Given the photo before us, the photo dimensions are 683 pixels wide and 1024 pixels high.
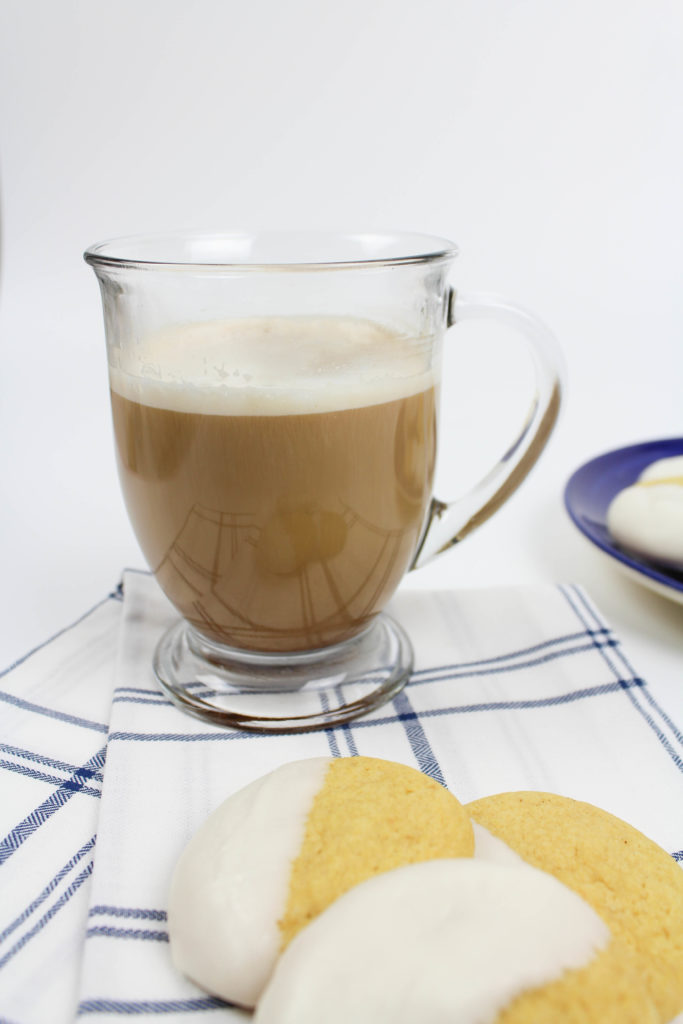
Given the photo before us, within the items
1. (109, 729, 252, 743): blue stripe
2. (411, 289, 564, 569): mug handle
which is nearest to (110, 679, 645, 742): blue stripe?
(109, 729, 252, 743): blue stripe

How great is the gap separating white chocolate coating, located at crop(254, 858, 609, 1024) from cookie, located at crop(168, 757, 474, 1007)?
41 millimetres

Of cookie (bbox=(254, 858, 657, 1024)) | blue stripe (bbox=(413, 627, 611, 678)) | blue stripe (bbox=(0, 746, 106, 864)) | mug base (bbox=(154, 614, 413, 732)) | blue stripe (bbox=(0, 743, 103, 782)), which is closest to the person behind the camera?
cookie (bbox=(254, 858, 657, 1024))

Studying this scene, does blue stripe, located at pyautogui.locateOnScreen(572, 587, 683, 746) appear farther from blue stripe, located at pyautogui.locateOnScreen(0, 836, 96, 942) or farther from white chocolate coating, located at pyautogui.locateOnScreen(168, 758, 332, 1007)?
blue stripe, located at pyautogui.locateOnScreen(0, 836, 96, 942)

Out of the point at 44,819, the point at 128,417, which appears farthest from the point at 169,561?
the point at 44,819

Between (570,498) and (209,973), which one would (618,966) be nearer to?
(209,973)

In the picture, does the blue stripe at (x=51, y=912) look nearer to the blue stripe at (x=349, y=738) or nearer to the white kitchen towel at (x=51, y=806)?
the white kitchen towel at (x=51, y=806)

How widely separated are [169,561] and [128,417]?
162mm

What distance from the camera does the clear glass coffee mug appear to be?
92 centimetres

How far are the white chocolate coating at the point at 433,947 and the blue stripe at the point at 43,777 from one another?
343 millimetres

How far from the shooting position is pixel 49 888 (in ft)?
2.60

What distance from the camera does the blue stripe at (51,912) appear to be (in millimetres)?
723

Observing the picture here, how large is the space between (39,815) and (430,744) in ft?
1.29

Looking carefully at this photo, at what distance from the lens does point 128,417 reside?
3.26ft

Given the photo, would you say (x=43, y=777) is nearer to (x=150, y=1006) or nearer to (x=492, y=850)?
(x=150, y=1006)
